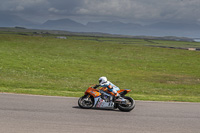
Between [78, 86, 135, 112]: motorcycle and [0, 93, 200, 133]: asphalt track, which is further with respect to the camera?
[78, 86, 135, 112]: motorcycle

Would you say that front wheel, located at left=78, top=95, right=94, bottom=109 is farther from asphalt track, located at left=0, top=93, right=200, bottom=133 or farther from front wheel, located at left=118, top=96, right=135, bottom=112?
front wheel, located at left=118, top=96, right=135, bottom=112

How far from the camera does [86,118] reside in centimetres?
1134

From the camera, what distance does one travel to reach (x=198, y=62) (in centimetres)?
4725

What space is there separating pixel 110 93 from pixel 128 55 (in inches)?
1588

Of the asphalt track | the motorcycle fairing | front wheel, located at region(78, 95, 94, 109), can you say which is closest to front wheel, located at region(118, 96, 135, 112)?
the asphalt track

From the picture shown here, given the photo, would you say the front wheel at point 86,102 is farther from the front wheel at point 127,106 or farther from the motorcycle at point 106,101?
the front wheel at point 127,106

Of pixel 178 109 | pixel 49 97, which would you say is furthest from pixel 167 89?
pixel 49 97

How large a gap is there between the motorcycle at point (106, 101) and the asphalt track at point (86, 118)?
0.87 feet

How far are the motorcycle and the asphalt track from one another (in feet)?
0.87

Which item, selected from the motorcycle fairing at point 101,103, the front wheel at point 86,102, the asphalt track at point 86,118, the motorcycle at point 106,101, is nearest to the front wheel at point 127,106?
the motorcycle at point 106,101

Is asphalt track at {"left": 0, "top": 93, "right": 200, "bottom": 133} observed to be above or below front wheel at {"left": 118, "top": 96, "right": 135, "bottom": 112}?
below

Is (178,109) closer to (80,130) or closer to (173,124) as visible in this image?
(173,124)

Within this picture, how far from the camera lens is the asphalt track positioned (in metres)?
9.79

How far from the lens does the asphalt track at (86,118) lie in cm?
979
